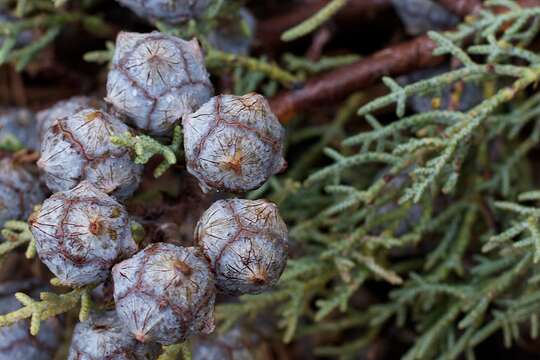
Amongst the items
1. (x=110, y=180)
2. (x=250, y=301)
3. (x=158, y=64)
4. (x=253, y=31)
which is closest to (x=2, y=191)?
(x=110, y=180)

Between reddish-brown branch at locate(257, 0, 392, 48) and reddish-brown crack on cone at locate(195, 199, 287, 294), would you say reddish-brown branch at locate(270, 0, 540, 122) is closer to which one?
reddish-brown branch at locate(257, 0, 392, 48)

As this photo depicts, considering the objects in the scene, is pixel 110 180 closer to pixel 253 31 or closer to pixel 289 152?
pixel 253 31

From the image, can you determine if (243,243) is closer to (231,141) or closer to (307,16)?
(231,141)

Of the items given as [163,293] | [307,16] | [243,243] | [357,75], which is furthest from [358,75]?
[163,293]

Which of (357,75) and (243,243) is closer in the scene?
(243,243)

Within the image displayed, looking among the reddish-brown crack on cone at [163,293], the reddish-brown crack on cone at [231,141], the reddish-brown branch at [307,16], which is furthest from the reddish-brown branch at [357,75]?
the reddish-brown crack on cone at [163,293]

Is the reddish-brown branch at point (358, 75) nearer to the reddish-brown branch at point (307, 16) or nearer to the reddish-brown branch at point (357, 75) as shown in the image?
the reddish-brown branch at point (357, 75)
